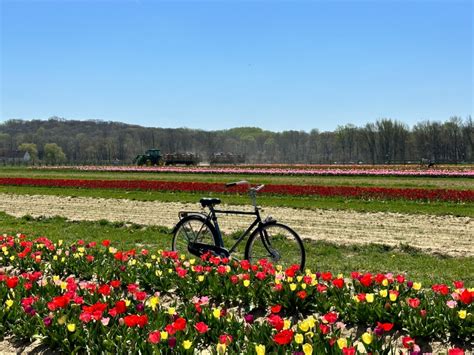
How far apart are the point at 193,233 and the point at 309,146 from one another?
4903 inches

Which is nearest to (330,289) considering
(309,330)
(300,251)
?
(309,330)

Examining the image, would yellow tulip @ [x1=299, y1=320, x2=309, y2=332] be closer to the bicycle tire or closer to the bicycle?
the bicycle

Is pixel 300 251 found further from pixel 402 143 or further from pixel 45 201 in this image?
pixel 402 143

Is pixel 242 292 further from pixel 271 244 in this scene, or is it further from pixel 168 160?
pixel 168 160

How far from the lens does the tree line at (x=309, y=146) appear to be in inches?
3752

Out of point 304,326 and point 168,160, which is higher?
point 168,160

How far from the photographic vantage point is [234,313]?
506 cm

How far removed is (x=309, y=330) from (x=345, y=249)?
5.68m

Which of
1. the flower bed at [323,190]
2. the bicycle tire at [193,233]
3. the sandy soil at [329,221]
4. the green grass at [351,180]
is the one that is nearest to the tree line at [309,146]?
the green grass at [351,180]

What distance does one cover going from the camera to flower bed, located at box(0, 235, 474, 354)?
382cm

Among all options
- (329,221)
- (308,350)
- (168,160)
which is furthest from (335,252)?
(168,160)

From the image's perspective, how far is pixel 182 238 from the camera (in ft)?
26.0

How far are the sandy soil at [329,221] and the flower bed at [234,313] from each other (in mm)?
5123

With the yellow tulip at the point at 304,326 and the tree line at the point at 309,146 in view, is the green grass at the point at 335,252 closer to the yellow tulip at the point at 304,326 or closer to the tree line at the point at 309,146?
the yellow tulip at the point at 304,326
